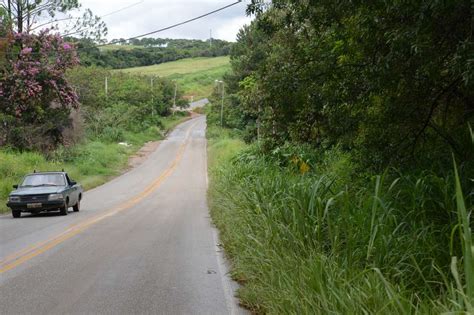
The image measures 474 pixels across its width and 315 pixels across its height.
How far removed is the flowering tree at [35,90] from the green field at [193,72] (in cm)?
9442

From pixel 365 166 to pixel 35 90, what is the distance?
89.5 ft

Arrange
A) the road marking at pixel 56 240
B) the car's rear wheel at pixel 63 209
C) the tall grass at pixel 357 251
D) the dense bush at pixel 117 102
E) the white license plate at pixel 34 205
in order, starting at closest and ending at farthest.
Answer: the tall grass at pixel 357 251 → the road marking at pixel 56 240 → the white license plate at pixel 34 205 → the car's rear wheel at pixel 63 209 → the dense bush at pixel 117 102

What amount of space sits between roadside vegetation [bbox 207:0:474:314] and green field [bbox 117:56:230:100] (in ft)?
396

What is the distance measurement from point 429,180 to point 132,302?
3968 mm

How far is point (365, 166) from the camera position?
8.71m

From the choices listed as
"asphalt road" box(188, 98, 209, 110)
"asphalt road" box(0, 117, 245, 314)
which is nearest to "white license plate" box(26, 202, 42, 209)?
"asphalt road" box(0, 117, 245, 314)

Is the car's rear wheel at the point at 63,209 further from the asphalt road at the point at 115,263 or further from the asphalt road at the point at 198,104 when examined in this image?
the asphalt road at the point at 198,104

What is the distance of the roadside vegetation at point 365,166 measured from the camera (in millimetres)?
5551

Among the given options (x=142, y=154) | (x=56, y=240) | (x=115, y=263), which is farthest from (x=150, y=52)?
(x=115, y=263)

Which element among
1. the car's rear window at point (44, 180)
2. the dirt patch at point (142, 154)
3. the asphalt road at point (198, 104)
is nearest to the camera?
the car's rear window at point (44, 180)

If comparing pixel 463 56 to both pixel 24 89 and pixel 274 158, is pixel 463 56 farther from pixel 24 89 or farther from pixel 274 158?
pixel 24 89

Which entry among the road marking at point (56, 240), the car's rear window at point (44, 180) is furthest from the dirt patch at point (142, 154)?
the car's rear window at point (44, 180)

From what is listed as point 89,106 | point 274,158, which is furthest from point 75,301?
point 89,106

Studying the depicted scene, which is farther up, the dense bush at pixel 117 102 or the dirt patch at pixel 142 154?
the dense bush at pixel 117 102
